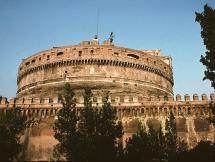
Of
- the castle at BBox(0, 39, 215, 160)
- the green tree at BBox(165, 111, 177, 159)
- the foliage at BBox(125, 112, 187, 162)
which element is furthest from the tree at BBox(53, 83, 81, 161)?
the green tree at BBox(165, 111, 177, 159)

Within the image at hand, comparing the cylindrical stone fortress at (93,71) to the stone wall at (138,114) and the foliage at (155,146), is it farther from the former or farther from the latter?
the foliage at (155,146)

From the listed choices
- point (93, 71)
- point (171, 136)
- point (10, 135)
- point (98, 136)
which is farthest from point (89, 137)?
point (93, 71)

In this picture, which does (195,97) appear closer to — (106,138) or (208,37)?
(208,37)

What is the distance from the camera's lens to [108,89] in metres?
23.9

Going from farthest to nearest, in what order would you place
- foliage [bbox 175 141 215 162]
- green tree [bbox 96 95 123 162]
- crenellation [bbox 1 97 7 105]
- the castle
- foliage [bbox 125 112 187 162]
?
crenellation [bbox 1 97 7 105] → the castle → foliage [bbox 125 112 187 162] → green tree [bbox 96 95 123 162] → foliage [bbox 175 141 215 162]

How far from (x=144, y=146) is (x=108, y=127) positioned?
2201 millimetres

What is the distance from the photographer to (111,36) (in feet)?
104

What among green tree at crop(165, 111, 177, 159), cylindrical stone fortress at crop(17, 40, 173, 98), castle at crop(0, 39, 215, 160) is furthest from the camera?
cylindrical stone fortress at crop(17, 40, 173, 98)

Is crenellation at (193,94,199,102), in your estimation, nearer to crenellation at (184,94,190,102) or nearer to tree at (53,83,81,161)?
crenellation at (184,94,190,102)

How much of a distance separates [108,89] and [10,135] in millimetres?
10172

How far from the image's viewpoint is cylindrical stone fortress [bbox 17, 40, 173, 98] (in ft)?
80.1

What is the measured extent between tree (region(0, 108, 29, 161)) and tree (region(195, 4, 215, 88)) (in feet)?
34.0

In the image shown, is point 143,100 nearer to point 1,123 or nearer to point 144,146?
point 144,146

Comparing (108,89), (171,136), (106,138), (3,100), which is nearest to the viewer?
(106,138)
